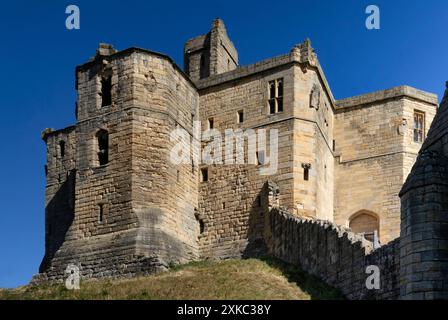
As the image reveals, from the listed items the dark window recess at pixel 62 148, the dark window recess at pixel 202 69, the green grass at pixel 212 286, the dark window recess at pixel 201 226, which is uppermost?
the dark window recess at pixel 202 69

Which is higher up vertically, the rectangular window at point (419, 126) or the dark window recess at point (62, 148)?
the rectangular window at point (419, 126)

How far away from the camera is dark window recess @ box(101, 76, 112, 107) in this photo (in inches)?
1315

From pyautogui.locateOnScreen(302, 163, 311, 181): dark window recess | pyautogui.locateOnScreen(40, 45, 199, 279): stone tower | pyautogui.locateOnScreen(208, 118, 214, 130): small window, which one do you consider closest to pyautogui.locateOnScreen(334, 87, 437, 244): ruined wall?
pyautogui.locateOnScreen(302, 163, 311, 181): dark window recess

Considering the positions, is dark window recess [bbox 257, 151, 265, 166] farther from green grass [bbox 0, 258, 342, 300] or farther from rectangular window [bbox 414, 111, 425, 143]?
rectangular window [bbox 414, 111, 425, 143]

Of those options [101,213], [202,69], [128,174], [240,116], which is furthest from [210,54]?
[101,213]

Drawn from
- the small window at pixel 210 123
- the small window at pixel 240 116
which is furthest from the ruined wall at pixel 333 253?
the small window at pixel 210 123

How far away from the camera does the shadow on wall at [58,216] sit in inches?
1404

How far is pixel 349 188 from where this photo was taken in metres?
37.6

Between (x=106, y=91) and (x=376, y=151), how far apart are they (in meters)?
12.5

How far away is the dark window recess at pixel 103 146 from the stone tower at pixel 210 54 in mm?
8915

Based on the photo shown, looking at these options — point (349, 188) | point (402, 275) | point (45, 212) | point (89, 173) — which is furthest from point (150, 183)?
point (402, 275)

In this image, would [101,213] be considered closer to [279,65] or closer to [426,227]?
[279,65]

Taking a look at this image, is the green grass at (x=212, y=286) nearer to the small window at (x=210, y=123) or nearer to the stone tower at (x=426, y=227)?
the stone tower at (x=426, y=227)
